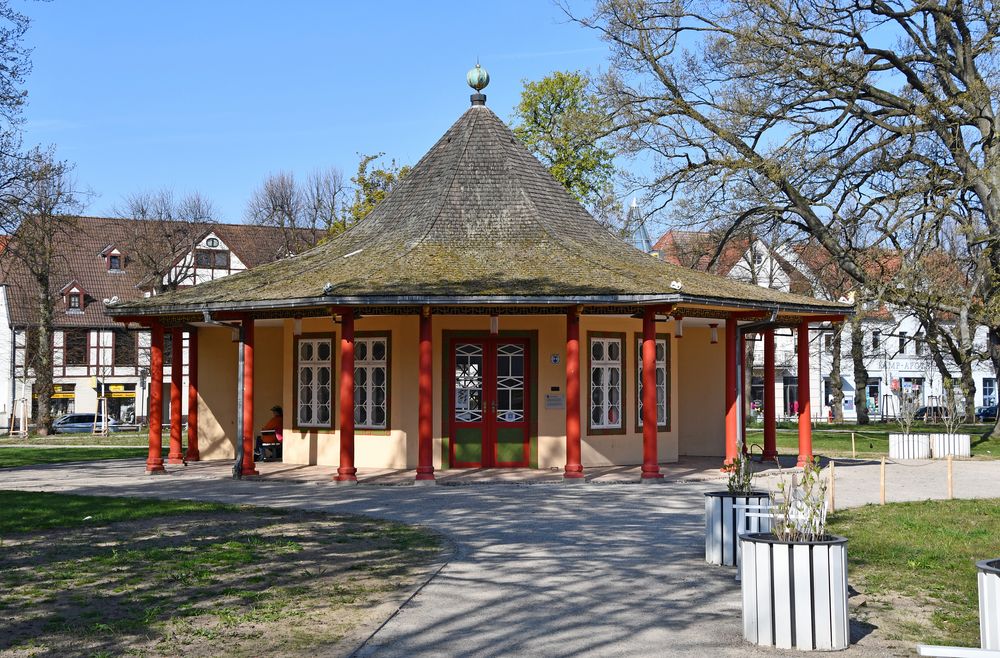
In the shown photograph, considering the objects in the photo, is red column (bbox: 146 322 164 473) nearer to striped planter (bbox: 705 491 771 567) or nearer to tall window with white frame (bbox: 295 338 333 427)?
tall window with white frame (bbox: 295 338 333 427)

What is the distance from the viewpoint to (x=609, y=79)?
27406mm

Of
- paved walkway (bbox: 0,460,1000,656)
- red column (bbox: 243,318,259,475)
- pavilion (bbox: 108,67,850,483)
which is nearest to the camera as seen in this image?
paved walkway (bbox: 0,460,1000,656)

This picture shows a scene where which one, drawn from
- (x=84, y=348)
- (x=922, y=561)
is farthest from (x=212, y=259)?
(x=922, y=561)

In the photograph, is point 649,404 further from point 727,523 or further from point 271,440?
point 727,523

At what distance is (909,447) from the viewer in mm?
25234

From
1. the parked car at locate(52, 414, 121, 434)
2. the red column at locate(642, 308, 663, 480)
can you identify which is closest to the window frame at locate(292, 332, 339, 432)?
the red column at locate(642, 308, 663, 480)

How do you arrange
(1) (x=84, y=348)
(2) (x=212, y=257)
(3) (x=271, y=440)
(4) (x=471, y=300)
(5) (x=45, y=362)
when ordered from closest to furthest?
(4) (x=471, y=300)
(3) (x=271, y=440)
(5) (x=45, y=362)
(1) (x=84, y=348)
(2) (x=212, y=257)

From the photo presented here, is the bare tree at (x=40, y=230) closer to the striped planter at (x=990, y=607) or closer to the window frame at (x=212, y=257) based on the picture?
the window frame at (x=212, y=257)

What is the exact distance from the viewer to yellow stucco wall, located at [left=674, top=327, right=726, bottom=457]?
23.4m

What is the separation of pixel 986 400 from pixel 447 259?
62034mm

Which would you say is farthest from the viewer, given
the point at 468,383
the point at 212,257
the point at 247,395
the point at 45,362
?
the point at 212,257

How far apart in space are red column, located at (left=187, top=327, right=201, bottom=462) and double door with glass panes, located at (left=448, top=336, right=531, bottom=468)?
6185 mm

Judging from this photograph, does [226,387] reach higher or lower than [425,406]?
higher

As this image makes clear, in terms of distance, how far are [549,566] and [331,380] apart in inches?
447
